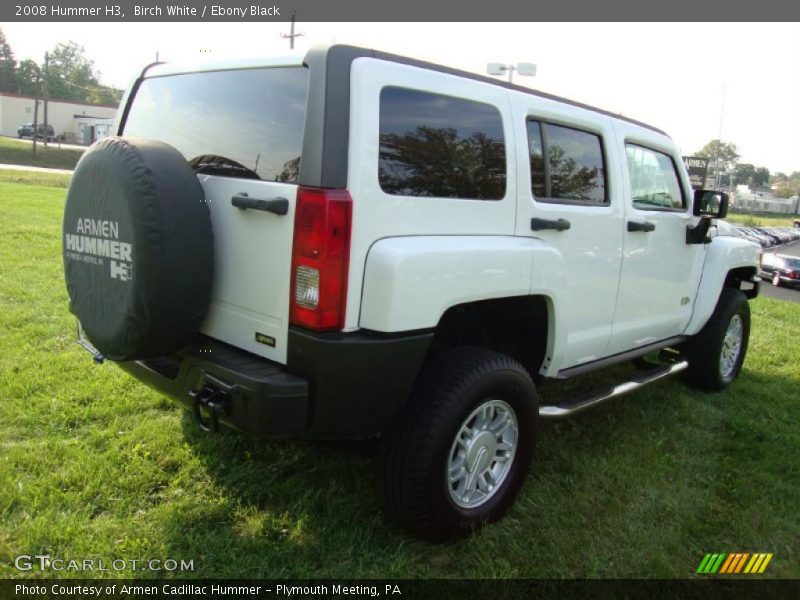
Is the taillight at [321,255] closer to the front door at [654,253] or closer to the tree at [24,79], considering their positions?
the front door at [654,253]

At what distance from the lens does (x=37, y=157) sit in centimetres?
4094

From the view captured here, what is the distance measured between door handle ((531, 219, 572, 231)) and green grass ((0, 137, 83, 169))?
39530 millimetres

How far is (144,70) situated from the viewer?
11.5ft

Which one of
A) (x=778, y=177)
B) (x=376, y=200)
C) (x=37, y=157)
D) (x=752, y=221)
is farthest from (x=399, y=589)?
(x=778, y=177)

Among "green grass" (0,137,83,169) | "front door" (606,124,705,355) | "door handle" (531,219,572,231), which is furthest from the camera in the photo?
"green grass" (0,137,83,169)

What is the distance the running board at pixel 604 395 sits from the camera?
3312 millimetres

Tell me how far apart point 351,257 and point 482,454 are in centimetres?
117

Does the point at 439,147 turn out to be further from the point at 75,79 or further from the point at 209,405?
the point at 75,79

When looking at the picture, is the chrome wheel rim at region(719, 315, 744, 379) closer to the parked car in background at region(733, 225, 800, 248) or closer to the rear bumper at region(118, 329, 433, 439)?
the rear bumper at region(118, 329, 433, 439)

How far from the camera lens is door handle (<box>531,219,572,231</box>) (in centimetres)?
315

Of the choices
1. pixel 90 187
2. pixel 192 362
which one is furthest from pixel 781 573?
pixel 90 187

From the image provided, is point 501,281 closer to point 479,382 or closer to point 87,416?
point 479,382

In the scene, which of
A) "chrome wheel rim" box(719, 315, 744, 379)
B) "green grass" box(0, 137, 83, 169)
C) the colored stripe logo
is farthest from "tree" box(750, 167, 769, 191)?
the colored stripe logo

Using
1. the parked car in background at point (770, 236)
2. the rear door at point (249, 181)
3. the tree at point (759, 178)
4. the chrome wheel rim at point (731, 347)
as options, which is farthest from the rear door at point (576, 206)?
the tree at point (759, 178)
